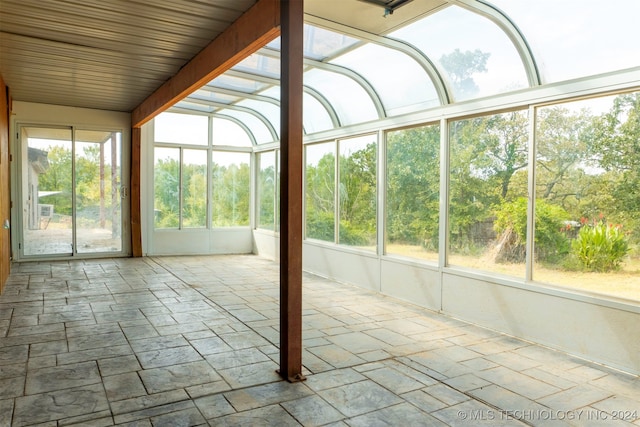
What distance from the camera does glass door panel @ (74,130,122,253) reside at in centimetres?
839

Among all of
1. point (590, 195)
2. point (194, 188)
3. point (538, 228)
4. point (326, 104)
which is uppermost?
point (326, 104)

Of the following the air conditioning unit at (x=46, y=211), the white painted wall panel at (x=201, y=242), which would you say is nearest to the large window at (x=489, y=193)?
the white painted wall panel at (x=201, y=242)

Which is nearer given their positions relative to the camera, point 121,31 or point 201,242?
point 121,31

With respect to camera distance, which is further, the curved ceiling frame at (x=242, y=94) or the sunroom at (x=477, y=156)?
the curved ceiling frame at (x=242, y=94)

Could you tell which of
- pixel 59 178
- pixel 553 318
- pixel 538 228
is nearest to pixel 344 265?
pixel 538 228

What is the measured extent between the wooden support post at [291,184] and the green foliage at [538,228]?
2351 millimetres

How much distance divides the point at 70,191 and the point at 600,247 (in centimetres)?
840

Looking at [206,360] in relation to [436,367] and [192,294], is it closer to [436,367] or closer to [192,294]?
[436,367]

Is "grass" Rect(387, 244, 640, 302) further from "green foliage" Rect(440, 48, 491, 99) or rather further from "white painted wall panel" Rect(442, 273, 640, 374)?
"green foliage" Rect(440, 48, 491, 99)

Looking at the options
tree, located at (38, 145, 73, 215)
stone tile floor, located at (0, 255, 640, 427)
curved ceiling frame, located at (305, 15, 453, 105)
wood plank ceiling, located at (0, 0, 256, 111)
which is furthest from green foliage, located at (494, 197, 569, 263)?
tree, located at (38, 145, 73, 215)

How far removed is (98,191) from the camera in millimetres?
8562

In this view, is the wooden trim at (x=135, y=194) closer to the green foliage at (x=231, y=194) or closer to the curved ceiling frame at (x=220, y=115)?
the curved ceiling frame at (x=220, y=115)

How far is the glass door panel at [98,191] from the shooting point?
27.5 ft

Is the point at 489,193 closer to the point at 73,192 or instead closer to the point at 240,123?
the point at 240,123
